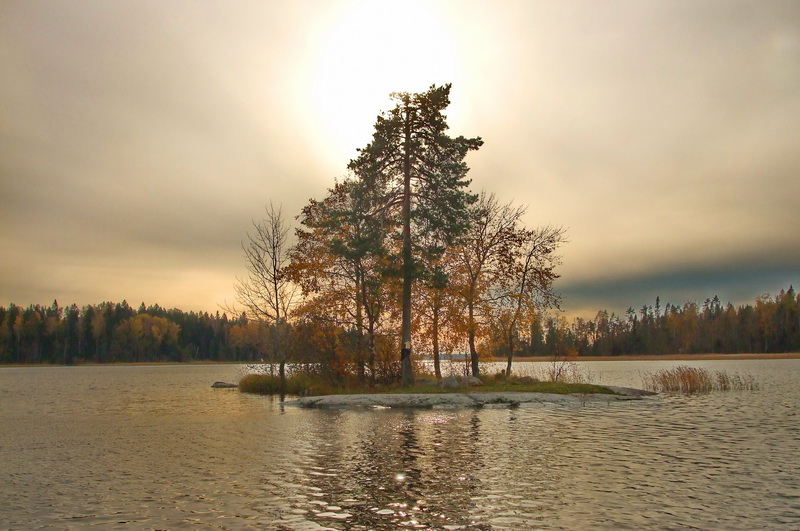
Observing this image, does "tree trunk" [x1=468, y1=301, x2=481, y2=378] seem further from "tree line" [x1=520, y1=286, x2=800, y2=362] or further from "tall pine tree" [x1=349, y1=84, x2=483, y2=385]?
"tree line" [x1=520, y1=286, x2=800, y2=362]

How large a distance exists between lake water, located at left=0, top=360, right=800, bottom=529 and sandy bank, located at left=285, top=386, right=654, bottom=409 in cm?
443

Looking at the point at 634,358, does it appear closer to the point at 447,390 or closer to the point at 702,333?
the point at 702,333

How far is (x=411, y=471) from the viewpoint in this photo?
50.8 ft

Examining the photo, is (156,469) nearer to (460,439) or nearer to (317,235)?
(460,439)

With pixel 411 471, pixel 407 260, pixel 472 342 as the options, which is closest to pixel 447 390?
pixel 472 342

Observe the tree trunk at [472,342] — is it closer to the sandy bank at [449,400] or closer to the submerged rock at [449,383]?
the submerged rock at [449,383]

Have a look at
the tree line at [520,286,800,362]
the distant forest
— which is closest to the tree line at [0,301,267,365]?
the distant forest

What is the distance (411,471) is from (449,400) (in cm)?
1826

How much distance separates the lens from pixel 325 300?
40.2 meters

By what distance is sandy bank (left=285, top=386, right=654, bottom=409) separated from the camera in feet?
109

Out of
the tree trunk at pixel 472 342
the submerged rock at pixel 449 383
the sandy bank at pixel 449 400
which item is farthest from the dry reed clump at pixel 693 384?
the submerged rock at pixel 449 383

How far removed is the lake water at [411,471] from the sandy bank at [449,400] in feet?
14.5

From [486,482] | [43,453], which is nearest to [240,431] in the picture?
[43,453]

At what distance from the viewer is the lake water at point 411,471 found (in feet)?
37.0
